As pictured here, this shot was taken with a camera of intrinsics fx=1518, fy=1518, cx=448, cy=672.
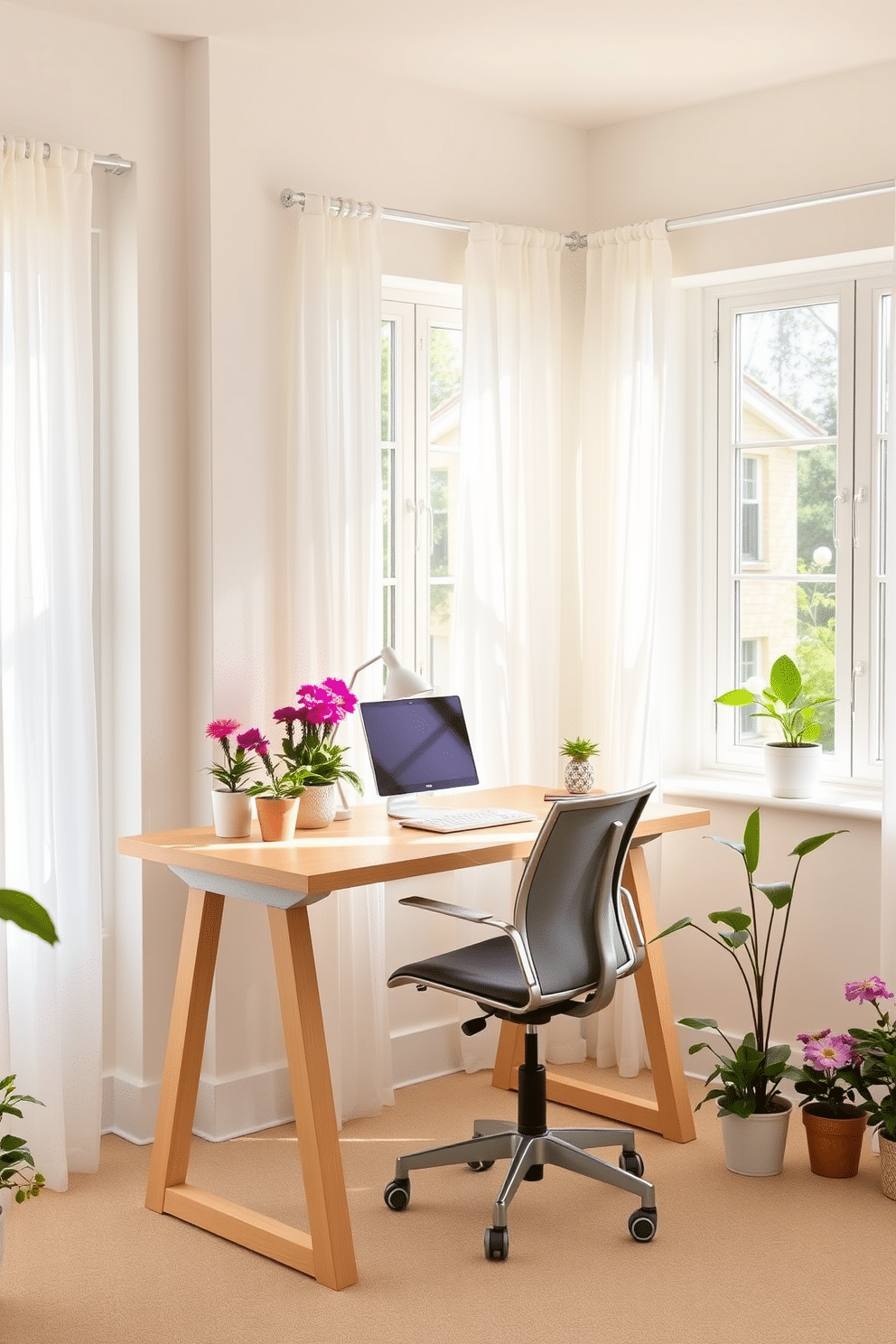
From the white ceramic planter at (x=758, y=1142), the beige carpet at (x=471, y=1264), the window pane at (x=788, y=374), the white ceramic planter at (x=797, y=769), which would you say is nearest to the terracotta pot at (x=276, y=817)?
the beige carpet at (x=471, y=1264)

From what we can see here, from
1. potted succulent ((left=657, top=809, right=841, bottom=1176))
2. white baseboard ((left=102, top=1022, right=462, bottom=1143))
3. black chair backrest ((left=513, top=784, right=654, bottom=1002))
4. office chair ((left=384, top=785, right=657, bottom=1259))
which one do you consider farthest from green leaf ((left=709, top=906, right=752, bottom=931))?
white baseboard ((left=102, top=1022, right=462, bottom=1143))

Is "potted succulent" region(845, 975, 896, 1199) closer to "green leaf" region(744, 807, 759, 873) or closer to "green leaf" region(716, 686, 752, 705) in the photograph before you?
"green leaf" region(744, 807, 759, 873)

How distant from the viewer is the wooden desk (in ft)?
10.3

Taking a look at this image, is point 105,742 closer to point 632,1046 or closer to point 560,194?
point 632,1046

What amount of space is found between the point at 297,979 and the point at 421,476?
72.3 inches

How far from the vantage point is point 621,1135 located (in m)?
3.54

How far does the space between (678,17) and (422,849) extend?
210 centimetres

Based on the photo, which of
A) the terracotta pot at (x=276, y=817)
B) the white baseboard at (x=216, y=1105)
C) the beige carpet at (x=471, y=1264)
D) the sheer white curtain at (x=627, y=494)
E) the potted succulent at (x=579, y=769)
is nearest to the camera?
the beige carpet at (x=471, y=1264)

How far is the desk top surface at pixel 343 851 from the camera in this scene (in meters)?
3.14

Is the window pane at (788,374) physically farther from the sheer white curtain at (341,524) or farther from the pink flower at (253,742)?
the pink flower at (253,742)

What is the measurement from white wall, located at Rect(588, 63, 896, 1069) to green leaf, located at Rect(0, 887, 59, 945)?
2827 millimetres

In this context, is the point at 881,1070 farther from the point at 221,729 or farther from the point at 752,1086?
the point at 221,729

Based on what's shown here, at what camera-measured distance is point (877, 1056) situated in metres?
3.60

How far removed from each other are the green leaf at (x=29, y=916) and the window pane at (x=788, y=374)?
3215mm
